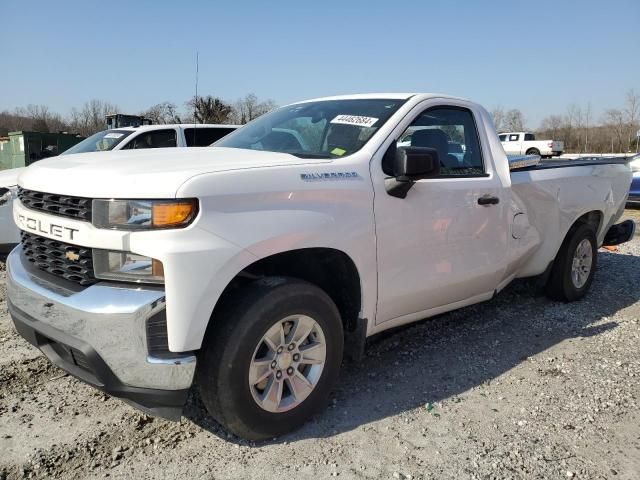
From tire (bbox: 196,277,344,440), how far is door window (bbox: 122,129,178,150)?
5.39 metres

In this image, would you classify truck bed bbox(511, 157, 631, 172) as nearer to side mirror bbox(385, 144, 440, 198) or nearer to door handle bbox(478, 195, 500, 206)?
door handle bbox(478, 195, 500, 206)

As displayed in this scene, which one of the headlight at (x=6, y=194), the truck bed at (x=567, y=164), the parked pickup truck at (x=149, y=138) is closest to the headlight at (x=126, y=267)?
the truck bed at (x=567, y=164)

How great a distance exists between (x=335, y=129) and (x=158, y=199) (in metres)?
1.47

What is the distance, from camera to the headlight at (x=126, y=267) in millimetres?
2291

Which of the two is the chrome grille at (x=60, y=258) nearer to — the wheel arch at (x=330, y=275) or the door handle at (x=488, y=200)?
the wheel arch at (x=330, y=275)

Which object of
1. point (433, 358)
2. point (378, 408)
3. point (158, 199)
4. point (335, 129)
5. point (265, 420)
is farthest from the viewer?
point (433, 358)

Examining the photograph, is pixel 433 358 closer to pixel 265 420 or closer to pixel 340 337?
pixel 340 337

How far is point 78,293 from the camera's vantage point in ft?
7.82


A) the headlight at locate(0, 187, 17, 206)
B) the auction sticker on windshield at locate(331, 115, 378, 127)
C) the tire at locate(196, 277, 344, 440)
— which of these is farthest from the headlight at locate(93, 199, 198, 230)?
the headlight at locate(0, 187, 17, 206)

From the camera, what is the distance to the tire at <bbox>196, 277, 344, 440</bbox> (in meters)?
2.48

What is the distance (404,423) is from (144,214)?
1831mm

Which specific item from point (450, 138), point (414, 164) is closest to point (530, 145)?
point (450, 138)

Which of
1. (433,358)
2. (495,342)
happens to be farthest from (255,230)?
(495,342)

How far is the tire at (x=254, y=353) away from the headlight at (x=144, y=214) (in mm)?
518
